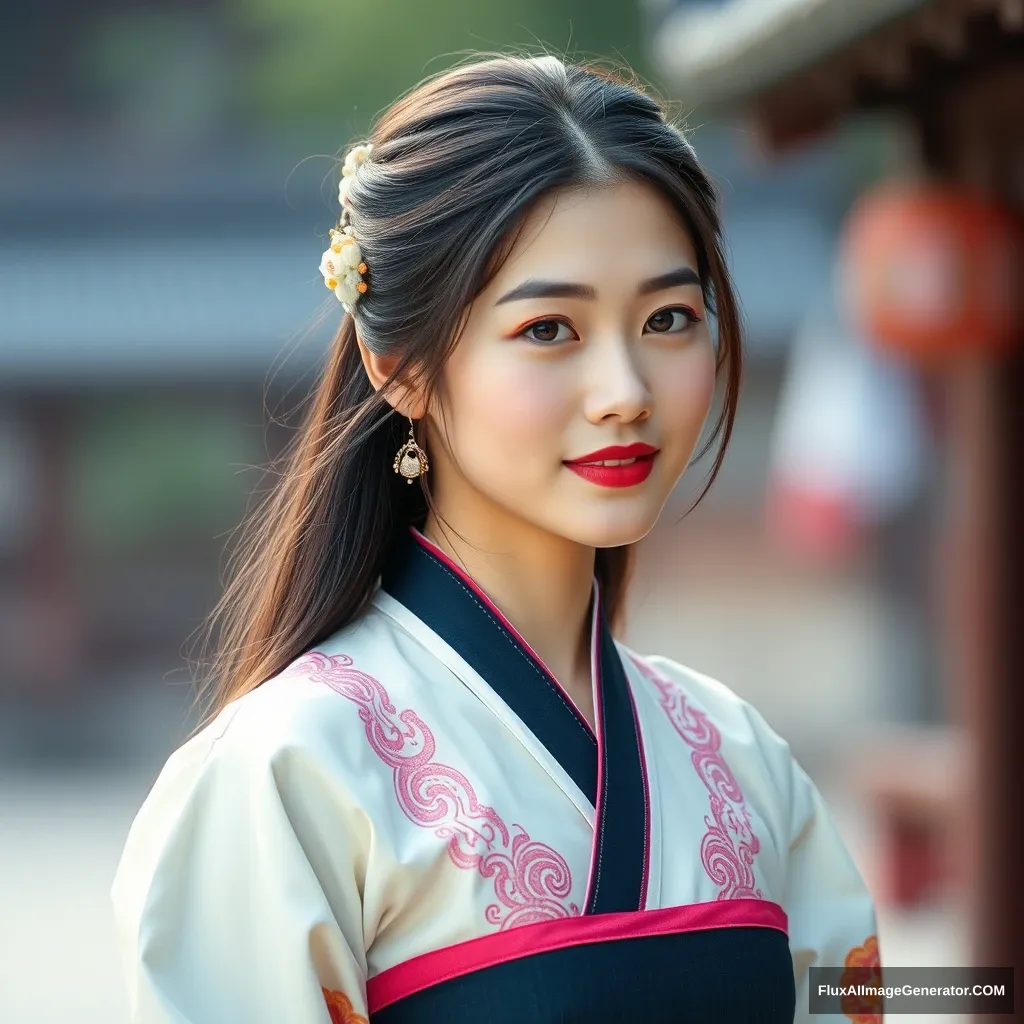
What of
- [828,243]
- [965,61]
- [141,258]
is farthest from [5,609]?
[965,61]

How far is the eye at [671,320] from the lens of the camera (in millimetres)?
1693

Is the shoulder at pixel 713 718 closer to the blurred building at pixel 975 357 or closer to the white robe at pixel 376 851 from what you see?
the white robe at pixel 376 851

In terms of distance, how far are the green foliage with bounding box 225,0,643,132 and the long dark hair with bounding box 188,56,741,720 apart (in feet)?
30.6

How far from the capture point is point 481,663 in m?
1.76

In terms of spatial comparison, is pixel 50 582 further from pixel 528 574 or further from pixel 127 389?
pixel 528 574

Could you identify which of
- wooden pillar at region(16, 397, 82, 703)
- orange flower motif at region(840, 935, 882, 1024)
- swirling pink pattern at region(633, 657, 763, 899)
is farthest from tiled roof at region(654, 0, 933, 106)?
wooden pillar at region(16, 397, 82, 703)

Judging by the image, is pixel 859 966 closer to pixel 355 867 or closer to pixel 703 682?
pixel 703 682

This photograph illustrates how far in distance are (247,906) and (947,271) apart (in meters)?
2.96

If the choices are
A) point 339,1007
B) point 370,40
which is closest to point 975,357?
point 339,1007

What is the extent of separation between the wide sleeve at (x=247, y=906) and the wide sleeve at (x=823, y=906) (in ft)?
2.23

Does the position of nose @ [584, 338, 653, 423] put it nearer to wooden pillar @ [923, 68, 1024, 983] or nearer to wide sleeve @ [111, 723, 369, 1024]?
wide sleeve @ [111, 723, 369, 1024]

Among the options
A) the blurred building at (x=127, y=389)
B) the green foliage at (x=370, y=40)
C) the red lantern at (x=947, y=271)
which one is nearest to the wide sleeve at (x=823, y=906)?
the red lantern at (x=947, y=271)

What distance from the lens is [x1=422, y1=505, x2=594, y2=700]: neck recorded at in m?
1.83

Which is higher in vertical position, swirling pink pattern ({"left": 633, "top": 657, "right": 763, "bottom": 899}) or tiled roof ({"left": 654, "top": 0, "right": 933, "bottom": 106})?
tiled roof ({"left": 654, "top": 0, "right": 933, "bottom": 106})
